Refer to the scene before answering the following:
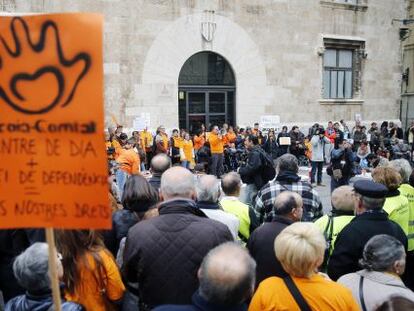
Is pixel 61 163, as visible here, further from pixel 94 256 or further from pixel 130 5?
pixel 130 5

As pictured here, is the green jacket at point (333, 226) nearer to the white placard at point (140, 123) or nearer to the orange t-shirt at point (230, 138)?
the white placard at point (140, 123)

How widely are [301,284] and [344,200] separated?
5.12 feet

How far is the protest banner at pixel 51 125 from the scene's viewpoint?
233 centimetres

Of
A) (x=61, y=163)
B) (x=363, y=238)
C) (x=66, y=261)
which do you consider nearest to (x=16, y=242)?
(x=66, y=261)

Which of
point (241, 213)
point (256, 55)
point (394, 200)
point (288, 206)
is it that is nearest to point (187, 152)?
point (256, 55)

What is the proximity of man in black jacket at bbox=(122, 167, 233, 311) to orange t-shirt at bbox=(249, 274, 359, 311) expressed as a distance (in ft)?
1.59

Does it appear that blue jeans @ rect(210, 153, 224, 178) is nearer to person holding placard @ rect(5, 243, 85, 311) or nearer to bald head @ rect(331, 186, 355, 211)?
bald head @ rect(331, 186, 355, 211)

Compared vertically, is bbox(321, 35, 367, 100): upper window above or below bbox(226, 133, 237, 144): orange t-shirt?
above

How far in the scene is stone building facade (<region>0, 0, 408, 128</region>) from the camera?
16422 mm

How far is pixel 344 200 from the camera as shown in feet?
13.3

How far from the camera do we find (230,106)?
19.7 metres

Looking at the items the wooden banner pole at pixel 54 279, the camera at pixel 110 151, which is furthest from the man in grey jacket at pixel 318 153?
the wooden banner pole at pixel 54 279

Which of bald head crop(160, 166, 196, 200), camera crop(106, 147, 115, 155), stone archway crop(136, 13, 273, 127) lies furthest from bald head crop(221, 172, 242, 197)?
stone archway crop(136, 13, 273, 127)

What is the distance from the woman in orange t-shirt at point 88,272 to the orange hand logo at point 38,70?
1073mm
